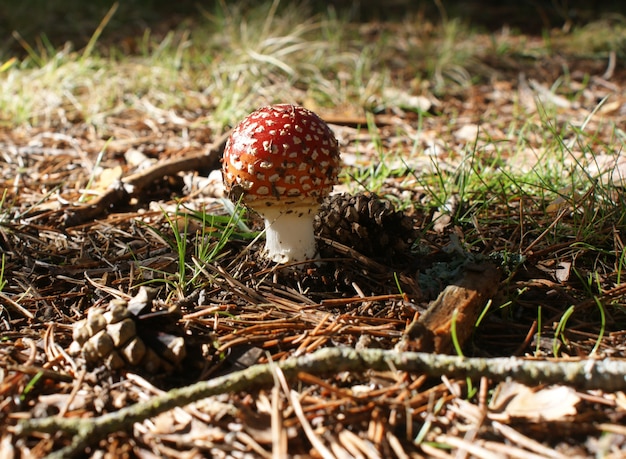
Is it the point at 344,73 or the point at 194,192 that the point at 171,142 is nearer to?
the point at 194,192

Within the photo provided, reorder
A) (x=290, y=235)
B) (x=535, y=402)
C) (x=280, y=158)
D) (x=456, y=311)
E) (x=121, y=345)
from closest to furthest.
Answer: (x=535, y=402) → (x=121, y=345) → (x=456, y=311) → (x=280, y=158) → (x=290, y=235)

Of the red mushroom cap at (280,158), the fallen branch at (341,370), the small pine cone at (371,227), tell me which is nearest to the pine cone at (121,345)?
the fallen branch at (341,370)

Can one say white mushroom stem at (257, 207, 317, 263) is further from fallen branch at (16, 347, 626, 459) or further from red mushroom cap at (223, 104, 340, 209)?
fallen branch at (16, 347, 626, 459)

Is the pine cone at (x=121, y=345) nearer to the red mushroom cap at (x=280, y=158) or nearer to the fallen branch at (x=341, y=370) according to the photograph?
the fallen branch at (x=341, y=370)

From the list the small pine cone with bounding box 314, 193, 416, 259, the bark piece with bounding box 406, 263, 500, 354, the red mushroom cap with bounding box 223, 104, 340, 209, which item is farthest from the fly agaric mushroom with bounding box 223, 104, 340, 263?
the bark piece with bounding box 406, 263, 500, 354

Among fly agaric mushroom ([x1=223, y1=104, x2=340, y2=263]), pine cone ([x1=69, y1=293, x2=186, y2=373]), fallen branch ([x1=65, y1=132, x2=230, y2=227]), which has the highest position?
fly agaric mushroom ([x1=223, y1=104, x2=340, y2=263])

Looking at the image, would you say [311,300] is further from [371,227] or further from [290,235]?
[371,227]

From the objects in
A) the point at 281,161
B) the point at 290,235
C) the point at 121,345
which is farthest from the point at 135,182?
the point at 121,345
